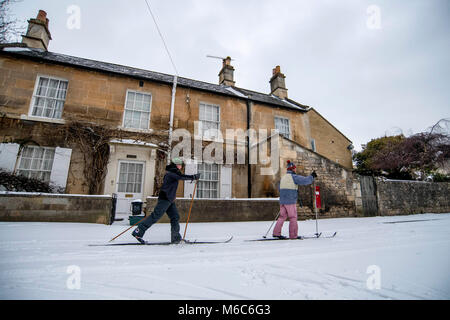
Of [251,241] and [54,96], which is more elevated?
[54,96]

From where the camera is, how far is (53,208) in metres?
5.07

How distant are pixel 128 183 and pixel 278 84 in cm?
1158

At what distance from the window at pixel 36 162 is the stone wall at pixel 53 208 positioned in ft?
9.57

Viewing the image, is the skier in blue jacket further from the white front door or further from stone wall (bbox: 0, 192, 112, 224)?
the white front door

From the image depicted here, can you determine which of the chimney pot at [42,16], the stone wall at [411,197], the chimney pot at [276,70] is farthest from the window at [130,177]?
the chimney pot at [276,70]

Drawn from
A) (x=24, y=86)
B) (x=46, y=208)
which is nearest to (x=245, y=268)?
(x=46, y=208)

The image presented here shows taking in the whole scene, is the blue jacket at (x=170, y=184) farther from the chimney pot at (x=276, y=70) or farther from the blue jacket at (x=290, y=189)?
the chimney pot at (x=276, y=70)

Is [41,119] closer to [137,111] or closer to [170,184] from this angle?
[137,111]

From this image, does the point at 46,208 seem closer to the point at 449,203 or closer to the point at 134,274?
the point at 134,274

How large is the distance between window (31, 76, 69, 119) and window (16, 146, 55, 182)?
1.48 m

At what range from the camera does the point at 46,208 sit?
5031mm

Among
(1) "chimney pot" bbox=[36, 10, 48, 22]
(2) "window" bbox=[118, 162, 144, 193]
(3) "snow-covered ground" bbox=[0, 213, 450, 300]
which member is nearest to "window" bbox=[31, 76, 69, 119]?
(2) "window" bbox=[118, 162, 144, 193]

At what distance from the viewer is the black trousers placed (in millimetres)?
3547

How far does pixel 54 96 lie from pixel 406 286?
37.7 ft
